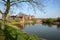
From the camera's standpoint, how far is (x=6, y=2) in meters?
22.0

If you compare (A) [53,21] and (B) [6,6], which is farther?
(A) [53,21]

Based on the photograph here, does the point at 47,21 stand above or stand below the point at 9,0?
below

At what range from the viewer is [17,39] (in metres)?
11.6

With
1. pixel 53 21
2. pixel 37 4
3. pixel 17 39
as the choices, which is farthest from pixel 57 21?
pixel 17 39

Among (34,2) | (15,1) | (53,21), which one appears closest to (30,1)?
(34,2)

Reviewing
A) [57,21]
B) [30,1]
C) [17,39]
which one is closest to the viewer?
[17,39]

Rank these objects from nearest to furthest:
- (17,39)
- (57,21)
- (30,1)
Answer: (17,39), (30,1), (57,21)

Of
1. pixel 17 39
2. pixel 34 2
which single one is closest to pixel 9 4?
pixel 34 2

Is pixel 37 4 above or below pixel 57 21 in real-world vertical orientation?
above

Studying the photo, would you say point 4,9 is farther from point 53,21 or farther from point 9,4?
point 53,21

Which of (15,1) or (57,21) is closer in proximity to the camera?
(15,1)

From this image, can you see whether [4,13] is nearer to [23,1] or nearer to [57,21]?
[23,1]

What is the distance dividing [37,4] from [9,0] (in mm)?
3904

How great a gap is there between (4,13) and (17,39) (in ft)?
37.3
